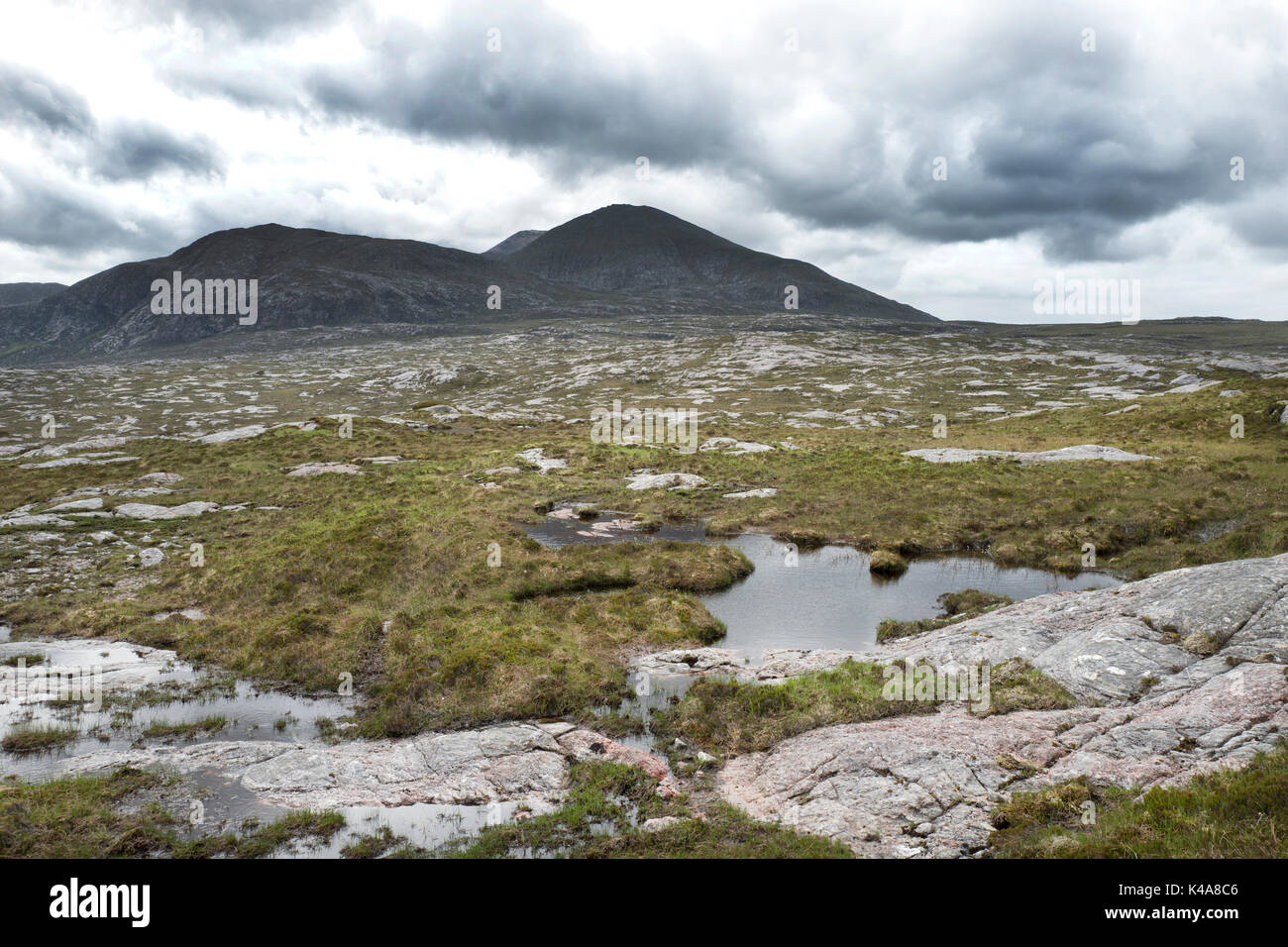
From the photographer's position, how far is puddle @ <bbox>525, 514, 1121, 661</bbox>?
29.1m

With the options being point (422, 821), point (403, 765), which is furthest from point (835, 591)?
point (422, 821)

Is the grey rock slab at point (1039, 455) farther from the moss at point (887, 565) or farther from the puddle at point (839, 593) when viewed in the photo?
the moss at point (887, 565)

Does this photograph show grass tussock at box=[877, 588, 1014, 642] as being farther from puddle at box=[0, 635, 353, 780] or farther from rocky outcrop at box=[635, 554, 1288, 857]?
puddle at box=[0, 635, 353, 780]

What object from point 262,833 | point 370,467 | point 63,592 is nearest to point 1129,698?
point 262,833

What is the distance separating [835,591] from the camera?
112ft

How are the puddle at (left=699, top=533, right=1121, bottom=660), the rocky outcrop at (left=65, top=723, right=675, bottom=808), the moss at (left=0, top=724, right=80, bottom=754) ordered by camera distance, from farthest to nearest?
1. the puddle at (left=699, top=533, right=1121, bottom=660)
2. the moss at (left=0, top=724, right=80, bottom=754)
3. the rocky outcrop at (left=65, top=723, right=675, bottom=808)

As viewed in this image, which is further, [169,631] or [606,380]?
[606,380]

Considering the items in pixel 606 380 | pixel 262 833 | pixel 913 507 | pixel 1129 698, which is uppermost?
pixel 606 380

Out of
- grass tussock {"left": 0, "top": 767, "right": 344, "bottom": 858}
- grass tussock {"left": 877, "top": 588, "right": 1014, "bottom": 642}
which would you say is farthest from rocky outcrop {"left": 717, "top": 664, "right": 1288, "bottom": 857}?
grass tussock {"left": 0, "top": 767, "right": 344, "bottom": 858}

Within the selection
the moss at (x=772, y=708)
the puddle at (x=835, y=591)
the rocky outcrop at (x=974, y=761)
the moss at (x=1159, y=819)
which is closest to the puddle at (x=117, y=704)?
the moss at (x=772, y=708)

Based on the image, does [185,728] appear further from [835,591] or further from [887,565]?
[887,565]
